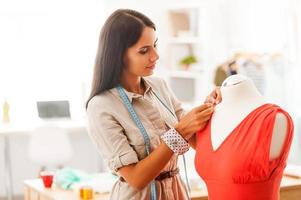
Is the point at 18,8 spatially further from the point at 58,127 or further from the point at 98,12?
the point at 58,127

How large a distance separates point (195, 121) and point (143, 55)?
29 cm

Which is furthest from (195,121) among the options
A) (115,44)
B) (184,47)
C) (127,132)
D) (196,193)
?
(184,47)

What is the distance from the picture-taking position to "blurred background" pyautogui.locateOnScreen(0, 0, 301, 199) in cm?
559

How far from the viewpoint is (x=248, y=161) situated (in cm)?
176

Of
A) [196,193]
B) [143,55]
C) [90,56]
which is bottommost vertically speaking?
[196,193]

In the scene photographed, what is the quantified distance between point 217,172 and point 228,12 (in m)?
4.62

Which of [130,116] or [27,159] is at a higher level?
[130,116]

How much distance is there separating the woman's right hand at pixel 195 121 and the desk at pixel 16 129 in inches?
140

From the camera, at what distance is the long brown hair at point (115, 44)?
199 cm

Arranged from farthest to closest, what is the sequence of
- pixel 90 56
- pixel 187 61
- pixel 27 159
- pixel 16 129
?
pixel 187 61 → pixel 90 56 → pixel 27 159 → pixel 16 129

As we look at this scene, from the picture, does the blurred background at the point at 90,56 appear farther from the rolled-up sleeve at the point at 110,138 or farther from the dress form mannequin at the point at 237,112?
the dress form mannequin at the point at 237,112

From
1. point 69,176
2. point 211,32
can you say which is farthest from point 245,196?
point 211,32

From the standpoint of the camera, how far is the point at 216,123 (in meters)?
1.85

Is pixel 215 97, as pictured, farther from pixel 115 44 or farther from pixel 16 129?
pixel 16 129
